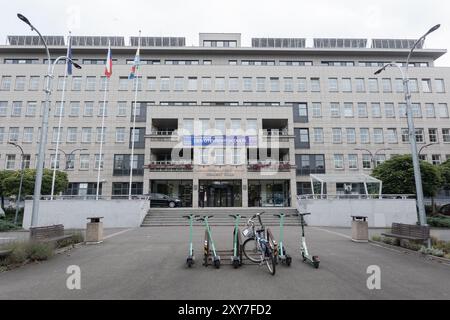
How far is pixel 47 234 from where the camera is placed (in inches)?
397

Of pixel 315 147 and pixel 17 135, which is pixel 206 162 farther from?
pixel 17 135

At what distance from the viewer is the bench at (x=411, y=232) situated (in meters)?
9.49

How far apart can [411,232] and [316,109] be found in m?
33.1

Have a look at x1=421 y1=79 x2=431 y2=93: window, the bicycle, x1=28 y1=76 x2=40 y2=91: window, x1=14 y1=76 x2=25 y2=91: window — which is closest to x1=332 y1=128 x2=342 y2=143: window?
x1=421 y1=79 x2=431 y2=93: window

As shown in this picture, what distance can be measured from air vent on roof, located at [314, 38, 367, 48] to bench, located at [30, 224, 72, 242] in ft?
170

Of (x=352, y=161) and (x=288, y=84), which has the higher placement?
(x=288, y=84)

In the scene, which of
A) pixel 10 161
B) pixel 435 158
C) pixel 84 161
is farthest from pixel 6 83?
pixel 435 158

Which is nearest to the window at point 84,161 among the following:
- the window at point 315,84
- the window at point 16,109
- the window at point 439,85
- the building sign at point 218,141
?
the window at point 16,109

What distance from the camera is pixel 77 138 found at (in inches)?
1559

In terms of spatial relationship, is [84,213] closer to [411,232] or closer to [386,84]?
[411,232]

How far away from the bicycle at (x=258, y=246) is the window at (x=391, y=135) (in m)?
39.7

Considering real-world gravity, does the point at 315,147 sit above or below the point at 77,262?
above

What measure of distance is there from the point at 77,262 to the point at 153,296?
4.37 meters
